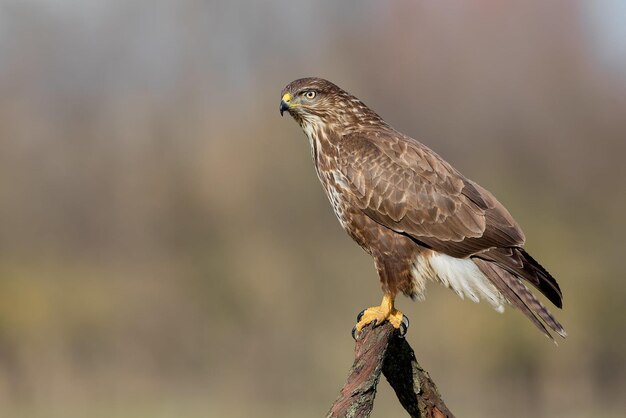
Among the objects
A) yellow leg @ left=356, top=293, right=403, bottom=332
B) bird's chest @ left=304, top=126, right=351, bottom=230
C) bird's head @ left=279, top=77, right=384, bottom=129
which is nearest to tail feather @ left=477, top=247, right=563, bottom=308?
yellow leg @ left=356, top=293, right=403, bottom=332

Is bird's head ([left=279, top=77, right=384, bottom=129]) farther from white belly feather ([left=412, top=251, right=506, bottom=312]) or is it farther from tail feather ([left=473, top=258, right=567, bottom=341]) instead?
tail feather ([left=473, top=258, right=567, bottom=341])

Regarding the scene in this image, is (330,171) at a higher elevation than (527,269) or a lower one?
higher

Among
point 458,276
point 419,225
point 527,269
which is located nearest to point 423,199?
point 419,225

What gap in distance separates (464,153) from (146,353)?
4.92 metres

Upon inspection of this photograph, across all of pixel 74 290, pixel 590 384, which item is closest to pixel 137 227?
pixel 74 290

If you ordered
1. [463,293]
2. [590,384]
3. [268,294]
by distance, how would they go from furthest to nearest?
1. [268,294]
2. [590,384]
3. [463,293]

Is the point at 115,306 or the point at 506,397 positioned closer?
the point at 506,397

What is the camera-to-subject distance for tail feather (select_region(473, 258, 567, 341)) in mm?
5094

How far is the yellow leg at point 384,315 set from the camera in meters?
5.24

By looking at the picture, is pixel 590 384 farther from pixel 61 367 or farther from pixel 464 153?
pixel 61 367

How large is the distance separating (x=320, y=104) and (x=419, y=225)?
3.08 ft

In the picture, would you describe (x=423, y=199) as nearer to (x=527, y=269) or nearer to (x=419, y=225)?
(x=419, y=225)

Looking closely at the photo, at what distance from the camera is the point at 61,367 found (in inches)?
458

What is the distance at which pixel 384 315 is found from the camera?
527 centimetres
